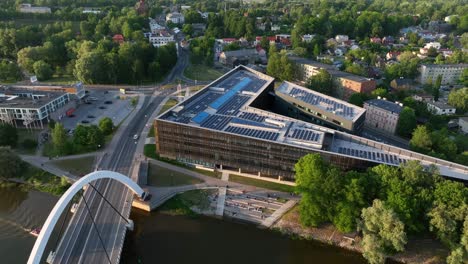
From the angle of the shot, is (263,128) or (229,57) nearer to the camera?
(263,128)

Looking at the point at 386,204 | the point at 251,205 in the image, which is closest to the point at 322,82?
the point at 251,205

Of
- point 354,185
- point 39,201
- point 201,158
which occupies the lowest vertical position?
point 39,201

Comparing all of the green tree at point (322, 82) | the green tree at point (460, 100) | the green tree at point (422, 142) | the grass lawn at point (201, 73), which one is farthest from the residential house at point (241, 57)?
the green tree at point (422, 142)

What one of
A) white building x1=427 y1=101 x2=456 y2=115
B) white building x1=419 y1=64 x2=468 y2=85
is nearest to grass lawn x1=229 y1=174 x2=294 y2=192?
white building x1=427 y1=101 x2=456 y2=115

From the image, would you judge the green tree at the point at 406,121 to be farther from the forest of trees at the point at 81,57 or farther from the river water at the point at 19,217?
the forest of trees at the point at 81,57

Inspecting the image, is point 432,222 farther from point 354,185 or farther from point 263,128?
point 263,128

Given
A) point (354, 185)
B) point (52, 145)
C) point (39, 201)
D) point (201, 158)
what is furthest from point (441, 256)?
point (52, 145)

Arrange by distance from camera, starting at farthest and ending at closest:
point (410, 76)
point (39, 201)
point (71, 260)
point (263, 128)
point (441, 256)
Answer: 1. point (410, 76)
2. point (263, 128)
3. point (39, 201)
4. point (441, 256)
5. point (71, 260)
